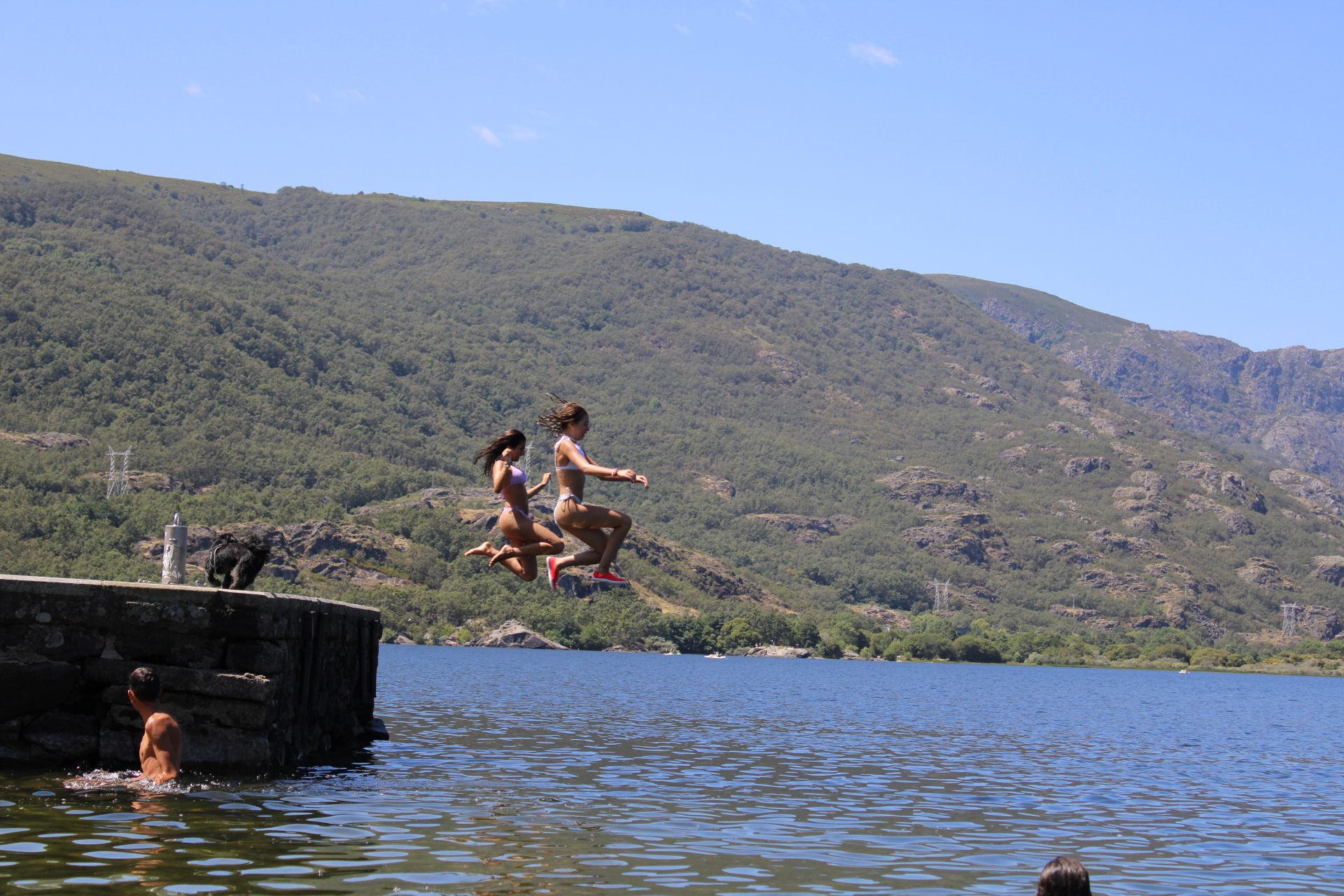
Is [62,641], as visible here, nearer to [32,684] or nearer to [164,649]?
[32,684]

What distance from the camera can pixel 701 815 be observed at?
2845 centimetres

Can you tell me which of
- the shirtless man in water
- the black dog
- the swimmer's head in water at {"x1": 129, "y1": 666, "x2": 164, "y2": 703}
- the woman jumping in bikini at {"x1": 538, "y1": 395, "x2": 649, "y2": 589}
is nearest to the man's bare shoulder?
the shirtless man in water

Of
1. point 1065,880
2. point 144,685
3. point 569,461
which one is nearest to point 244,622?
point 144,685

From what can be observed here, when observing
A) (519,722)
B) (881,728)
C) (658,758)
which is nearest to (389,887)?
(658,758)

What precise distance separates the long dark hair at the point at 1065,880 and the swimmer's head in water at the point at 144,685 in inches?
639

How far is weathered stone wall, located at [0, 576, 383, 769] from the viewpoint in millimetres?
25984

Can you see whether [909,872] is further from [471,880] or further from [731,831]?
[471,880]

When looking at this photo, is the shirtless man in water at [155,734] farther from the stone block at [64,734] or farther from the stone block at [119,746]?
the stone block at [64,734]

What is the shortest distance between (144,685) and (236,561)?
6.51 m

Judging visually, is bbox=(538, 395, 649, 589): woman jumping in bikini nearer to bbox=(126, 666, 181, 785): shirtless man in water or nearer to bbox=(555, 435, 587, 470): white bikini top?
bbox=(555, 435, 587, 470): white bikini top

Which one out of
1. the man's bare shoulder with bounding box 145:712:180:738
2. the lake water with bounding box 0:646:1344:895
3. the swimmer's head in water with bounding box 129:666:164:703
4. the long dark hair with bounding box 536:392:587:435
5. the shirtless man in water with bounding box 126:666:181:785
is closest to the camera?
the long dark hair with bounding box 536:392:587:435

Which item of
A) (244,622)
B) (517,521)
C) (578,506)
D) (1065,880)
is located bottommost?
(1065,880)

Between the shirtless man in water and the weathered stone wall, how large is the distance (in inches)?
28.7

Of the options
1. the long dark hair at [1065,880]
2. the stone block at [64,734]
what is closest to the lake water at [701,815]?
the stone block at [64,734]
